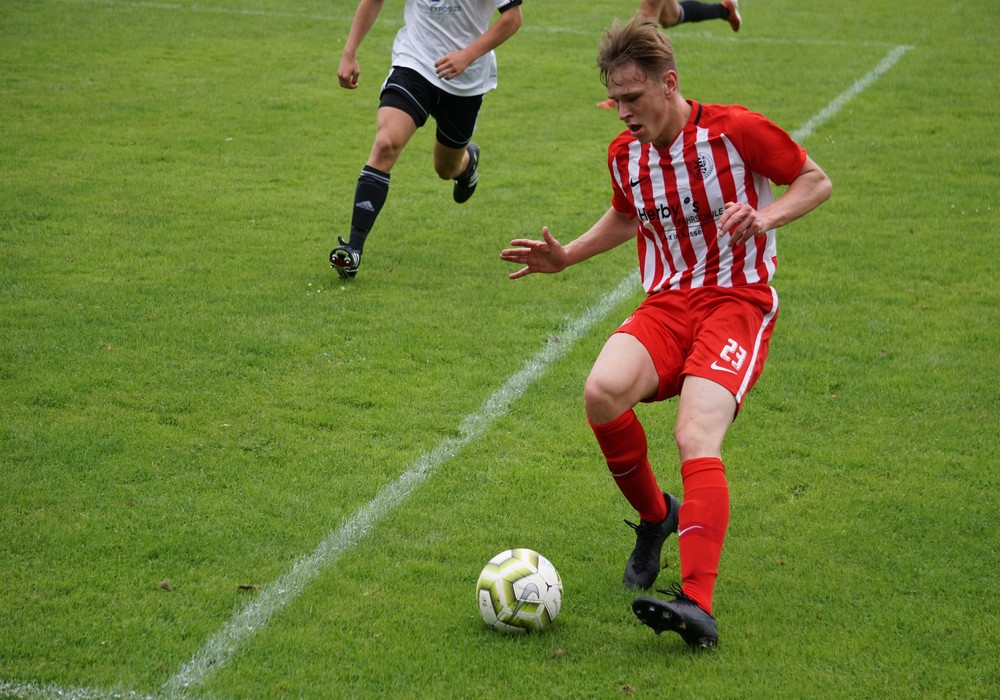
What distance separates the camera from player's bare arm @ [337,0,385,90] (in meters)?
6.89

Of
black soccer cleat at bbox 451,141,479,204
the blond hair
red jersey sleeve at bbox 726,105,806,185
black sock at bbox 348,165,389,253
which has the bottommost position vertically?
black soccer cleat at bbox 451,141,479,204

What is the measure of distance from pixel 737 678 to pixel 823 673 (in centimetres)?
28

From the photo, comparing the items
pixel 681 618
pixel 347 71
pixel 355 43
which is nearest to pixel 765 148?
pixel 681 618

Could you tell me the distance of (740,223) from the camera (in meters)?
3.55

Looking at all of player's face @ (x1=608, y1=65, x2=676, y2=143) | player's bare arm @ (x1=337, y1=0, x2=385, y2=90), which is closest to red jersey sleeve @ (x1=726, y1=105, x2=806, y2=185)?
player's face @ (x1=608, y1=65, x2=676, y2=143)

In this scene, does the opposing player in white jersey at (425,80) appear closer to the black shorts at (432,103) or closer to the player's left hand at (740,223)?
the black shorts at (432,103)

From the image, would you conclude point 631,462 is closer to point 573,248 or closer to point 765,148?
point 573,248

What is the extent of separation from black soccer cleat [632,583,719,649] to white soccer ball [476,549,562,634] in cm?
36

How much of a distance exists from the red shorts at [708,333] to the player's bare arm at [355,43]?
3.51 meters

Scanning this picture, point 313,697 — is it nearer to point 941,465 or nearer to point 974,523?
point 974,523

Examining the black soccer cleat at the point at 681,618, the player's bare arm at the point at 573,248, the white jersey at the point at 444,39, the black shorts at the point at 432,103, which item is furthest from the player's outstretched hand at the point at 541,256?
the white jersey at the point at 444,39

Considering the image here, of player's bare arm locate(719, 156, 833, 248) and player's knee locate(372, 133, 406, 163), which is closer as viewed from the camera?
player's bare arm locate(719, 156, 833, 248)

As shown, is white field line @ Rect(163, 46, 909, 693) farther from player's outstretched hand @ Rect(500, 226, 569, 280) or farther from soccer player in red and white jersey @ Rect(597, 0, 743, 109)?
soccer player in red and white jersey @ Rect(597, 0, 743, 109)

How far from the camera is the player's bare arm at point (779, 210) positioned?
355 centimetres
